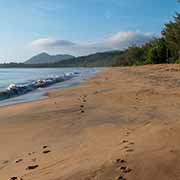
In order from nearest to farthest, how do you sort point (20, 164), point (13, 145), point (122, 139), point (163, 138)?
point (20, 164) < point (163, 138) < point (122, 139) < point (13, 145)

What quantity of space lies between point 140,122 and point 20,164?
10.8 ft

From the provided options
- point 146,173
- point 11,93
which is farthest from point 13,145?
point 11,93

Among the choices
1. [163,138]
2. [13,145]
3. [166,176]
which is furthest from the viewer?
[13,145]

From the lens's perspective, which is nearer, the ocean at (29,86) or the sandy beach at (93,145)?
the sandy beach at (93,145)

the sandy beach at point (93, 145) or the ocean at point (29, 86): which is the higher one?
the sandy beach at point (93, 145)

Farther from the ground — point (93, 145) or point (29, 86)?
point (93, 145)

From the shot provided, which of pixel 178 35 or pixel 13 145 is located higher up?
pixel 178 35

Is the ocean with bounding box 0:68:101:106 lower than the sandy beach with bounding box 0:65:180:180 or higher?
lower

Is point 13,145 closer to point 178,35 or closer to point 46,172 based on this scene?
point 46,172

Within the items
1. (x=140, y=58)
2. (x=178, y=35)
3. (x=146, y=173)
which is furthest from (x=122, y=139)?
(x=140, y=58)

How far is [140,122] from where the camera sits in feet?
25.2

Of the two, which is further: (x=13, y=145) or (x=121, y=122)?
(x=121, y=122)

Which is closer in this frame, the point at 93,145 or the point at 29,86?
the point at 93,145

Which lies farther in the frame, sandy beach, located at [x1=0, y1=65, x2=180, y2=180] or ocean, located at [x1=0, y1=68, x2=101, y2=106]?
ocean, located at [x1=0, y1=68, x2=101, y2=106]
